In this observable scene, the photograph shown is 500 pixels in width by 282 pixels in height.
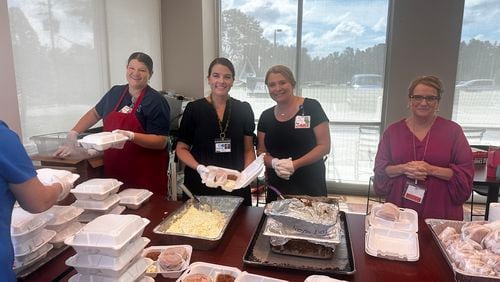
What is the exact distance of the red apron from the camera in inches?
78.5

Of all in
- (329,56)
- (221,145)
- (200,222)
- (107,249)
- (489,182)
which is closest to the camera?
(107,249)

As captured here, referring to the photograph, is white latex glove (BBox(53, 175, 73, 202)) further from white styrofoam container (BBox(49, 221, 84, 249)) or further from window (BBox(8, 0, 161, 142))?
window (BBox(8, 0, 161, 142))

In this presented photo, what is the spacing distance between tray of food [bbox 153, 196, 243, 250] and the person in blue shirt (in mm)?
481

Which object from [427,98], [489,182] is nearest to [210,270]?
[427,98]

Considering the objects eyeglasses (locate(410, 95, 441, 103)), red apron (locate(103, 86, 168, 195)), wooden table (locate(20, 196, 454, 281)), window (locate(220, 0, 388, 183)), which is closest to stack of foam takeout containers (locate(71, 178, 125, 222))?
wooden table (locate(20, 196, 454, 281))

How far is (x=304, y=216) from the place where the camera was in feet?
3.92

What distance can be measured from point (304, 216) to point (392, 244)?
41cm

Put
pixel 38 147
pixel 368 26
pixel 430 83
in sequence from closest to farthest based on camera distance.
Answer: pixel 430 83 → pixel 38 147 → pixel 368 26

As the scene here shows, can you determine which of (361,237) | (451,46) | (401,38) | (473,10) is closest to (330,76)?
(401,38)

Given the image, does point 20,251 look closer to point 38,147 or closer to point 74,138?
point 74,138

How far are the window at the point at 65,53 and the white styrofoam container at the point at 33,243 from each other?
4.81ft

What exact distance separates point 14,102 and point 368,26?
374cm

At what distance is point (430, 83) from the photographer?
5.67 ft

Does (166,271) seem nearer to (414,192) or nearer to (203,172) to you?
(203,172)
